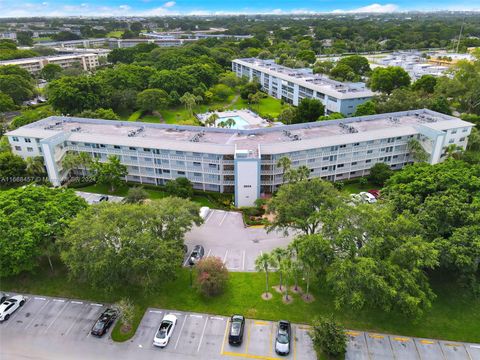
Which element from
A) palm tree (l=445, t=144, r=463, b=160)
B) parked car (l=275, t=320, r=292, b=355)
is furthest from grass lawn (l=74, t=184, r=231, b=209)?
palm tree (l=445, t=144, r=463, b=160)

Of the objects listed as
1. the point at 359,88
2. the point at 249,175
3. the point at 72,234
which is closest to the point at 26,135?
the point at 72,234

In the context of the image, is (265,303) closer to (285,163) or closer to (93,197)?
(285,163)

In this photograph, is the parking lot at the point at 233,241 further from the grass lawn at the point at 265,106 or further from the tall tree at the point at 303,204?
the grass lawn at the point at 265,106

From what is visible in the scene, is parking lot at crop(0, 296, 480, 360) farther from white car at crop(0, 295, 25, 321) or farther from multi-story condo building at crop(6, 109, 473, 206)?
multi-story condo building at crop(6, 109, 473, 206)

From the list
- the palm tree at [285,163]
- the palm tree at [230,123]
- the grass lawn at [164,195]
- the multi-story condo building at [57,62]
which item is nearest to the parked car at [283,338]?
the grass lawn at [164,195]

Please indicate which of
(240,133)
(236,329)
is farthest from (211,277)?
(240,133)

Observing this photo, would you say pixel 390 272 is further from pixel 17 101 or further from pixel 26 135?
pixel 17 101
